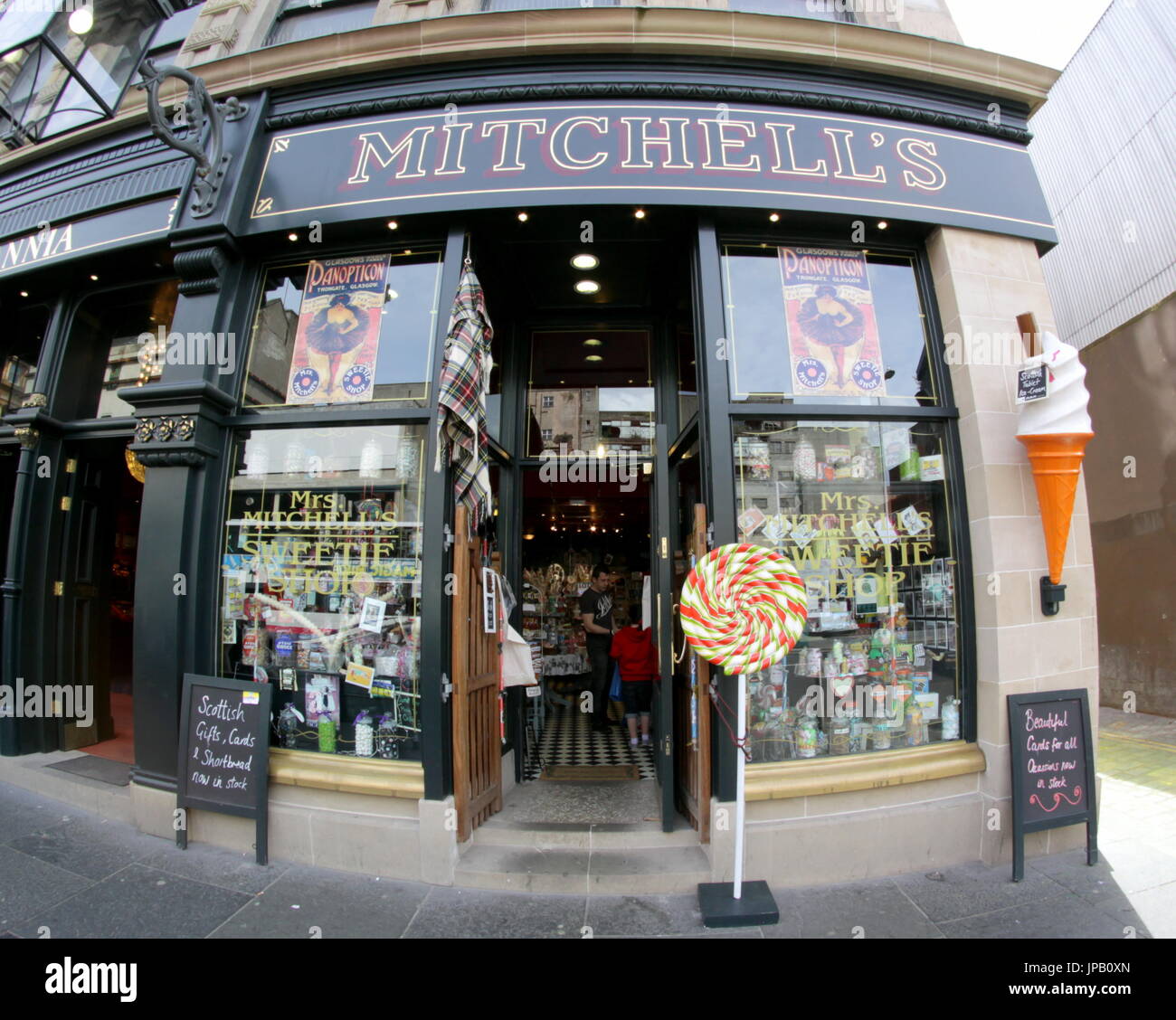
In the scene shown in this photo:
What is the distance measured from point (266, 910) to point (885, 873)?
4028mm

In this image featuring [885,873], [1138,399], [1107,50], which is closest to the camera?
[885,873]

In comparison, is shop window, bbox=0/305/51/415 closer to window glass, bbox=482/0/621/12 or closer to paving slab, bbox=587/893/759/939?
window glass, bbox=482/0/621/12

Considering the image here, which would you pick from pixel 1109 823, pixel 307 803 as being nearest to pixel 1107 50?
pixel 1109 823

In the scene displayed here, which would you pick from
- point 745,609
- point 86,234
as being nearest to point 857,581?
point 745,609

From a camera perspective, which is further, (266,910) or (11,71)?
(11,71)

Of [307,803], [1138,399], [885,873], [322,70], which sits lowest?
[885,873]

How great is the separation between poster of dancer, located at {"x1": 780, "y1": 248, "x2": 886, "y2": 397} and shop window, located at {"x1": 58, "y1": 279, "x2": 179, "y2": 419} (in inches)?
240

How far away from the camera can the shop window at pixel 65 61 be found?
5.38 metres

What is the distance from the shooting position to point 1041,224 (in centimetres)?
471

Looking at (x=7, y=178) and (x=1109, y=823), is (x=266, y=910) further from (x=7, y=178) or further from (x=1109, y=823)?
(x=7, y=178)

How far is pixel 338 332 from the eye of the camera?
4.82 meters

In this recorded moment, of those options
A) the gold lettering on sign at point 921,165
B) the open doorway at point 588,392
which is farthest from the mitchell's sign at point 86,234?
the gold lettering on sign at point 921,165

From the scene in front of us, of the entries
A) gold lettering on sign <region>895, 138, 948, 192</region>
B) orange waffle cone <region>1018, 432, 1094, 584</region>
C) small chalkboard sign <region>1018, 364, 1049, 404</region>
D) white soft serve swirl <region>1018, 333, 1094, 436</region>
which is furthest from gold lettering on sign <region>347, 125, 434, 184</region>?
orange waffle cone <region>1018, 432, 1094, 584</region>

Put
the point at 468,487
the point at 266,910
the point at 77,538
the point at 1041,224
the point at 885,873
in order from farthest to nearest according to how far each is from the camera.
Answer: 1. the point at 77,538
2. the point at 1041,224
3. the point at 468,487
4. the point at 885,873
5. the point at 266,910
